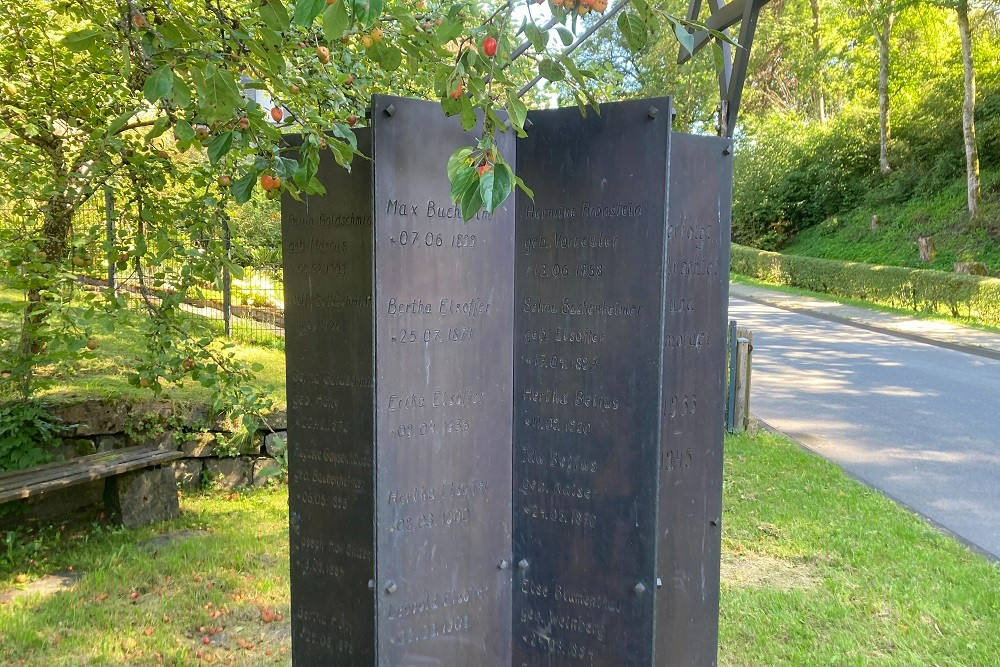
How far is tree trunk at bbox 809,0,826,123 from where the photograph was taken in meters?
30.6

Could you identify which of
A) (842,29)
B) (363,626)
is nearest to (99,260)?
(363,626)

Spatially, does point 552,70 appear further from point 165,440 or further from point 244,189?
point 165,440

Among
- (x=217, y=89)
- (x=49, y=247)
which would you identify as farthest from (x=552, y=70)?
(x=49, y=247)

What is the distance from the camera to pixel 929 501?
6602 mm

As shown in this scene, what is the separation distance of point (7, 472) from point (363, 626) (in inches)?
142

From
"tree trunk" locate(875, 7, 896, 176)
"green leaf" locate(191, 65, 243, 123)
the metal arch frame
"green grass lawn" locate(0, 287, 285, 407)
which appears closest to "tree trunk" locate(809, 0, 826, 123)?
"tree trunk" locate(875, 7, 896, 176)

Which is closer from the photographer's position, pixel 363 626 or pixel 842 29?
pixel 363 626

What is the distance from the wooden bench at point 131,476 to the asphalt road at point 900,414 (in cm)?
598

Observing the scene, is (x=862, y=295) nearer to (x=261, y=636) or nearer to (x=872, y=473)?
(x=872, y=473)

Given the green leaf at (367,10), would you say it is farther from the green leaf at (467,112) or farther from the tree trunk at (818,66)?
the tree trunk at (818,66)

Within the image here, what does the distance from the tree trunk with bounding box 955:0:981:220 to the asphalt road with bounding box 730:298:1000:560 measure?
9.34 metres

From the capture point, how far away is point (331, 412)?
10.2 feet

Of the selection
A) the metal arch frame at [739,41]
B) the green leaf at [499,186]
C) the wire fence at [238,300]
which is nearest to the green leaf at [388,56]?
the green leaf at [499,186]

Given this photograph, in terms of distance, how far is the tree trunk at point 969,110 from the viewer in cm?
2061
